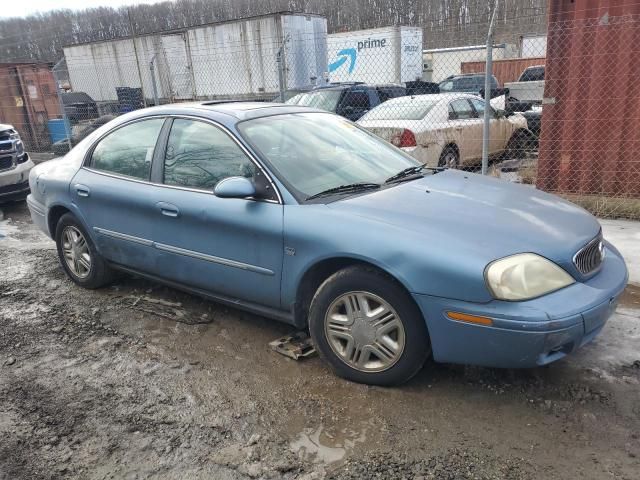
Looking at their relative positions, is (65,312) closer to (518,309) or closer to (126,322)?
(126,322)

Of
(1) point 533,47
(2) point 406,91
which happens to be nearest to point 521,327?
(2) point 406,91

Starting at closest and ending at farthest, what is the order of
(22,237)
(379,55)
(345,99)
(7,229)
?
(22,237), (7,229), (345,99), (379,55)

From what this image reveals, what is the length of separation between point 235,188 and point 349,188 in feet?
2.32

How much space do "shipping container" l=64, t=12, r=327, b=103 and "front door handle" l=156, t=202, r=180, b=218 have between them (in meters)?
12.7

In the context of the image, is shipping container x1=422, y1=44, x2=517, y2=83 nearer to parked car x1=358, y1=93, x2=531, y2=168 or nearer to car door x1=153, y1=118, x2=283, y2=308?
parked car x1=358, y1=93, x2=531, y2=168

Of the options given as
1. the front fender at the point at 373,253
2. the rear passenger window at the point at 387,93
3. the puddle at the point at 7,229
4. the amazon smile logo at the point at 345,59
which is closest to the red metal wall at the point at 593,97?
the rear passenger window at the point at 387,93

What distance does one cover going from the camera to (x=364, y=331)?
9.52ft

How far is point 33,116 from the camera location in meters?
14.4

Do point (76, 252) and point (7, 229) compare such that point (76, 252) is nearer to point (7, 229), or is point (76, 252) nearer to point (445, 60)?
point (7, 229)

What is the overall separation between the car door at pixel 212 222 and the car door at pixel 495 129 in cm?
629

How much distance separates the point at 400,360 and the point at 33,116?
14.7 metres

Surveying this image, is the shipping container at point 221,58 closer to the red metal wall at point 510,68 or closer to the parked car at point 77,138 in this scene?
the parked car at point 77,138

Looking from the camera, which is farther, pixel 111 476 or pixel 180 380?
pixel 180 380

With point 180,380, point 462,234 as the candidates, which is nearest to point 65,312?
point 180,380
